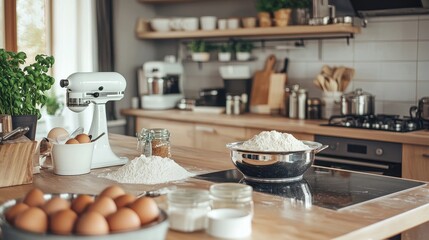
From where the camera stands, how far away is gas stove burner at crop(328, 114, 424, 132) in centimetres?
383

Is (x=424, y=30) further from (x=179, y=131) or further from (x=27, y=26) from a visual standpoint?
(x=27, y=26)

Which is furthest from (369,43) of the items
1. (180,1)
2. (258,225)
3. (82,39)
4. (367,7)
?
(258,225)

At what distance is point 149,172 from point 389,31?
105 inches

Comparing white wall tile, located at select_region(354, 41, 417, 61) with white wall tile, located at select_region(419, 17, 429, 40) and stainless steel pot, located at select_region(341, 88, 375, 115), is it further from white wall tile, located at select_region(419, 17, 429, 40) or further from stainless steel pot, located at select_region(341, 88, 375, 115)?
stainless steel pot, located at select_region(341, 88, 375, 115)

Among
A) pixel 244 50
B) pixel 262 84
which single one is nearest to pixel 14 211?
pixel 262 84

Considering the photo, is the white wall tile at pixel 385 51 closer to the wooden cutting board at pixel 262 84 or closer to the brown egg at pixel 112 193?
the wooden cutting board at pixel 262 84

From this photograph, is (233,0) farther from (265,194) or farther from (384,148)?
(265,194)

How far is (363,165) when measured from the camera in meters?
3.78

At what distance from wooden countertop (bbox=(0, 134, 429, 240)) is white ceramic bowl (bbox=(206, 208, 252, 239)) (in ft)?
0.08

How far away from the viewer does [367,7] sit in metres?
4.29

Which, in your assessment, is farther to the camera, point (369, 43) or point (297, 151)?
point (369, 43)

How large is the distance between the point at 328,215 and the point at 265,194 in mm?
322

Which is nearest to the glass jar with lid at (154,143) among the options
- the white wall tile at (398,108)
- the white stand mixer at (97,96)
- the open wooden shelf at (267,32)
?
the white stand mixer at (97,96)

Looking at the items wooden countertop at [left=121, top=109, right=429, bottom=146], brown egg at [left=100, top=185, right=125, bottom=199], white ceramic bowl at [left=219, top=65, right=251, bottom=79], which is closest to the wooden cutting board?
white ceramic bowl at [left=219, top=65, right=251, bottom=79]
